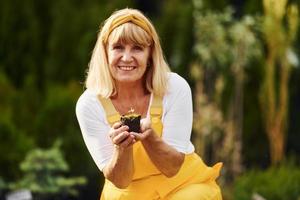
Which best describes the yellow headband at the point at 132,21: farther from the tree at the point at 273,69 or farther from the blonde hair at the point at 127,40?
the tree at the point at 273,69

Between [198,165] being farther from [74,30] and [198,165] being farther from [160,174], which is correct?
[74,30]

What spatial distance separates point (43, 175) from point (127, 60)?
3.51 m

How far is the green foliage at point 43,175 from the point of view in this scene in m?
7.86

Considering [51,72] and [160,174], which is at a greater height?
[160,174]

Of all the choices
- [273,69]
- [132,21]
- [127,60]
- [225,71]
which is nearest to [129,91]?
[127,60]

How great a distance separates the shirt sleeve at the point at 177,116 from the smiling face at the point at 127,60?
0.15 meters

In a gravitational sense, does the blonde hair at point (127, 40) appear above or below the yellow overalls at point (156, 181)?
above

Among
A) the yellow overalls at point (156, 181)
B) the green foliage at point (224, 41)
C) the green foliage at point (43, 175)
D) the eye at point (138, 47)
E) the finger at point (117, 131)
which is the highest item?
the eye at point (138, 47)

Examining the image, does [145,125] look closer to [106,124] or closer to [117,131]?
[117,131]

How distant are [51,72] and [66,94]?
1459 millimetres

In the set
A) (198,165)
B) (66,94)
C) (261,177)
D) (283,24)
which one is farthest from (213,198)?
(283,24)

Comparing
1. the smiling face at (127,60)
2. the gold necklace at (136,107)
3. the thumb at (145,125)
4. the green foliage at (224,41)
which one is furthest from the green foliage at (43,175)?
the thumb at (145,125)

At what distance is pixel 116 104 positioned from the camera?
477 centimetres

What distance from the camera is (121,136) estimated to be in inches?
170
